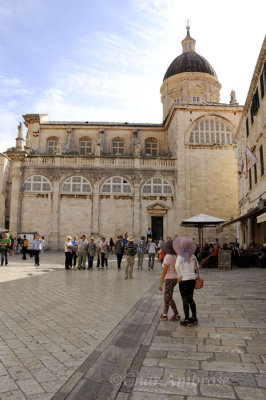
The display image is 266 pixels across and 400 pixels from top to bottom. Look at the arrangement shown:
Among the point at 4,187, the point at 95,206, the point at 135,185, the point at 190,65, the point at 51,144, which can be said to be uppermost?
the point at 190,65

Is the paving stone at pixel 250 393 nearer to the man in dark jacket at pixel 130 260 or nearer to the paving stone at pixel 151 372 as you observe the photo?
the paving stone at pixel 151 372

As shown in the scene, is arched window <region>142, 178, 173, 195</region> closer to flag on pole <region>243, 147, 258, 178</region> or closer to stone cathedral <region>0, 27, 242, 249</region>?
stone cathedral <region>0, 27, 242, 249</region>

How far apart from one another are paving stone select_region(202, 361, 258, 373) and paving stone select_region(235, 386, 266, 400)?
42 cm

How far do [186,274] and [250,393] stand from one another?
2.50 m

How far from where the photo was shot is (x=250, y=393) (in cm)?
281

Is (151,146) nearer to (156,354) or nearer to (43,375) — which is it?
(156,354)

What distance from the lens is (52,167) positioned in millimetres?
29953

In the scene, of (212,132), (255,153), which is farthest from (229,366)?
(212,132)

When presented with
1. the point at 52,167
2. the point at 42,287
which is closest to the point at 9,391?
the point at 42,287

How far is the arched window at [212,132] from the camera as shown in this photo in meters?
31.7

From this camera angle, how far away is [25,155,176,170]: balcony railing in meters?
30.0

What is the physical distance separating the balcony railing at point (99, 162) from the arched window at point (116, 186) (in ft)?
4.62

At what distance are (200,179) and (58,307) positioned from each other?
26165 millimetres

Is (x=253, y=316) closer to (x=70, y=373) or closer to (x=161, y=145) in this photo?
(x=70, y=373)
